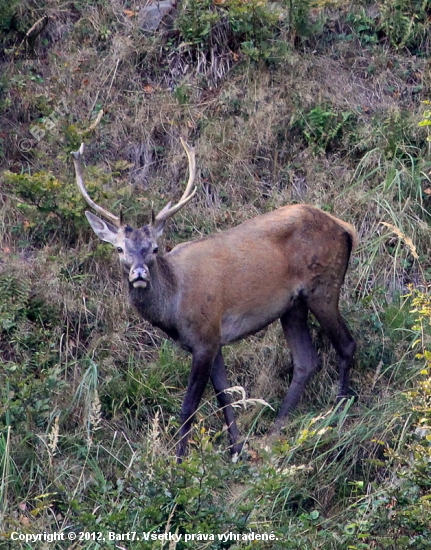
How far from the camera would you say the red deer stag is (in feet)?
22.7

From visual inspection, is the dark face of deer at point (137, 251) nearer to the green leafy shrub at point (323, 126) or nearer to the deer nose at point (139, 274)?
the deer nose at point (139, 274)

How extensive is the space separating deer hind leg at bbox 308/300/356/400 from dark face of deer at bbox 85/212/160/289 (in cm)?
146

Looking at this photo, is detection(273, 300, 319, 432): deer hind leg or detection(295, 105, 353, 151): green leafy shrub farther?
detection(295, 105, 353, 151): green leafy shrub

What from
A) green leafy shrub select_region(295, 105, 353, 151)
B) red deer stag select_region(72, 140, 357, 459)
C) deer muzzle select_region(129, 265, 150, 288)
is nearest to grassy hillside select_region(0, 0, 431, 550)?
green leafy shrub select_region(295, 105, 353, 151)

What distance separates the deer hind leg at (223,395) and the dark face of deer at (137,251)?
0.97m

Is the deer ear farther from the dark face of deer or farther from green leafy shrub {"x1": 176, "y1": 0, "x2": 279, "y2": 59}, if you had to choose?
green leafy shrub {"x1": 176, "y1": 0, "x2": 279, "y2": 59}

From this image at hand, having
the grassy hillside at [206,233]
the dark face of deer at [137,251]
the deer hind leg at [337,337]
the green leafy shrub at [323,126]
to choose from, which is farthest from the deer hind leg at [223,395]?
the green leafy shrub at [323,126]

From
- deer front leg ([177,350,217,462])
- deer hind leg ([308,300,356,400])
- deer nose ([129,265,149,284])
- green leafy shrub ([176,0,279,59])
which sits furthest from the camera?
green leafy shrub ([176,0,279,59])

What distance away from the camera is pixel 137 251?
6.71 m

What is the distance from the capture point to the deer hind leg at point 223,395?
7273 mm

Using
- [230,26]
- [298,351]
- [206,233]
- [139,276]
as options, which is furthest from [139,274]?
[230,26]

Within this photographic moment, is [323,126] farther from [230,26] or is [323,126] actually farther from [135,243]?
[135,243]

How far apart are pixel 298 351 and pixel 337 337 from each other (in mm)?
339

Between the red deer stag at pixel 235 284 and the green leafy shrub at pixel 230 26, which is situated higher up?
the green leafy shrub at pixel 230 26
